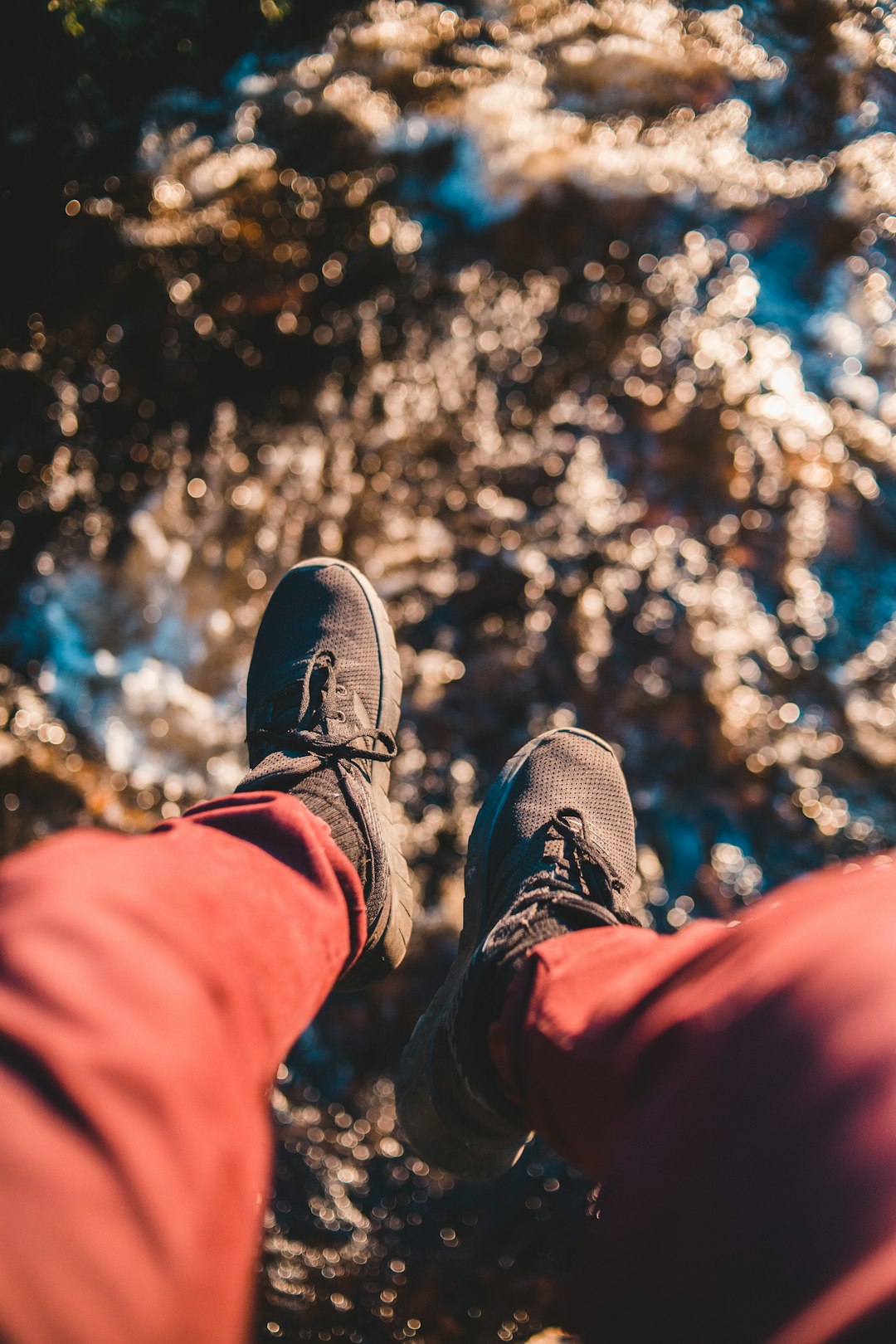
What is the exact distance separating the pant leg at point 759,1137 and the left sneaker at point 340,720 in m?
0.57

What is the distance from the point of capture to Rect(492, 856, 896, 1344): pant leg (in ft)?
1.58

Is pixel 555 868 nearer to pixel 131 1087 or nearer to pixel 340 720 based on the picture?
pixel 340 720

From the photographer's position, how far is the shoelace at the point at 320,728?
54.1 inches

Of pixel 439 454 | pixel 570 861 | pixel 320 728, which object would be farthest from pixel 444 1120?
pixel 439 454

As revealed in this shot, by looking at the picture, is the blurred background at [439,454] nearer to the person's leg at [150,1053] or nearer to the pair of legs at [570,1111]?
the person's leg at [150,1053]

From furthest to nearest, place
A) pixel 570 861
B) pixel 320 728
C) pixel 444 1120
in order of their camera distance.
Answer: pixel 320 728
pixel 570 861
pixel 444 1120

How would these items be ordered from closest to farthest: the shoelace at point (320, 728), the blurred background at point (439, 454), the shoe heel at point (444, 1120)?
the shoe heel at point (444, 1120)
the shoelace at point (320, 728)
the blurred background at point (439, 454)

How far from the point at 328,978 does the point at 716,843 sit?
123cm

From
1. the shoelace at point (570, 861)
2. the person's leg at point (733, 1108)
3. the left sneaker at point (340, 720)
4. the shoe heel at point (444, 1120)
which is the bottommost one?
the shoe heel at point (444, 1120)

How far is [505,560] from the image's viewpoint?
201 cm

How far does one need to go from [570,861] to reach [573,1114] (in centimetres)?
55

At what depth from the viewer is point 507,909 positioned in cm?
120

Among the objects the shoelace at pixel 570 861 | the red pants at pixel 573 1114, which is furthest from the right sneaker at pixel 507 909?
the red pants at pixel 573 1114

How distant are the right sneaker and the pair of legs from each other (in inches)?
10.4
